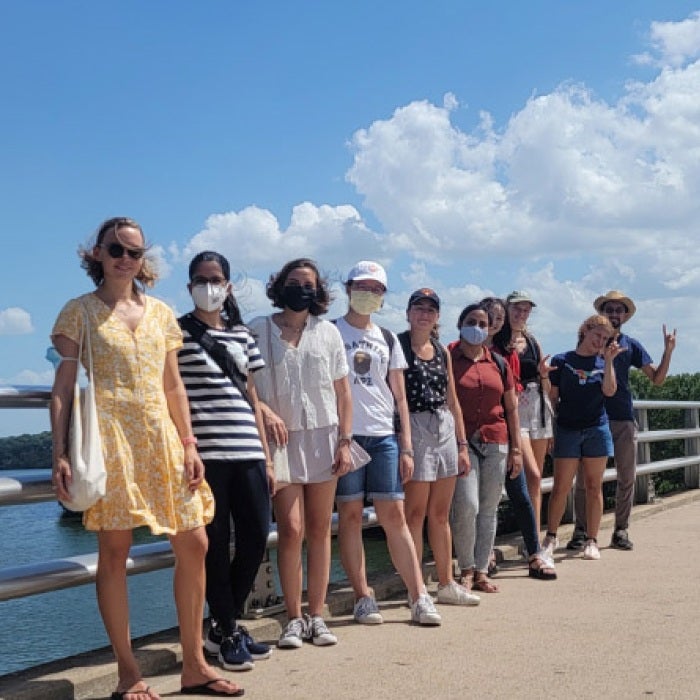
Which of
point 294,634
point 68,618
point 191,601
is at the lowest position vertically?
point 68,618

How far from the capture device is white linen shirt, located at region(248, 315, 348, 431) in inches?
203

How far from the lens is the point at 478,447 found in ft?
21.9

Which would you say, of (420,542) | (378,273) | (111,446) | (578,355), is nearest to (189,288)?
(111,446)

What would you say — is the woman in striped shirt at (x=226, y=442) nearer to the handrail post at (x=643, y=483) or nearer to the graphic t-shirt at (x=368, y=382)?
the graphic t-shirt at (x=368, y=382)

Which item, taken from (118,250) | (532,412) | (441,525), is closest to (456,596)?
(441,525)

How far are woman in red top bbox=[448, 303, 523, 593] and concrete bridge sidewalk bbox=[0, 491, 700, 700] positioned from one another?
32 cm

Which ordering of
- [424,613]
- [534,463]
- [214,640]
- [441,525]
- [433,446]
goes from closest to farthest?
[214,640]
[424,613]
[433,446]
[441,525]
[534,463]

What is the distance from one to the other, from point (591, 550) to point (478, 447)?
201 centimetres

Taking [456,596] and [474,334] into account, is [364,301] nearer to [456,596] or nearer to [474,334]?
[474,334]

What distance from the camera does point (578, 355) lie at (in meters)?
8.16

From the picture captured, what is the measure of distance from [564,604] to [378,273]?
2.31 metres

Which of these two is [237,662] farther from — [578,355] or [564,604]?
[578,355]

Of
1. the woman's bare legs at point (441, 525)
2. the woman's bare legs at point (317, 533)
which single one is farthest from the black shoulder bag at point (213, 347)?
the woman's bare legs at point (441, 525)

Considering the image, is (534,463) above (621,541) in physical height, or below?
above
